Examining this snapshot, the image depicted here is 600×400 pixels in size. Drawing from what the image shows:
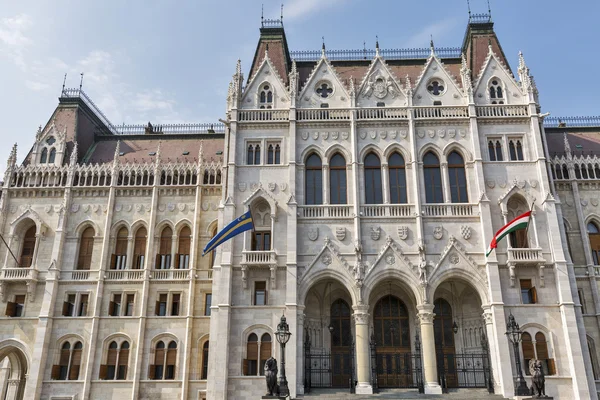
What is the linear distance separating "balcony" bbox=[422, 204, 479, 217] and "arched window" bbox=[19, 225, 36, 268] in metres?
26.3

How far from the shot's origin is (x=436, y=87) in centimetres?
3619

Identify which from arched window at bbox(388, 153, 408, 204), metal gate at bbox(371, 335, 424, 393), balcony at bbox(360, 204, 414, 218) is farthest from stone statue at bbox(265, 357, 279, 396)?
arched window at bbox(388, 153, 408, 204)

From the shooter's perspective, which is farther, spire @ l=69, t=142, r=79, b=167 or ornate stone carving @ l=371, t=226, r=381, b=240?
spire @ l=69, t=142, r=79, b=167

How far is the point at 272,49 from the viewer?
40188 mm

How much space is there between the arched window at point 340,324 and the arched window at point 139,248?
13598 mm

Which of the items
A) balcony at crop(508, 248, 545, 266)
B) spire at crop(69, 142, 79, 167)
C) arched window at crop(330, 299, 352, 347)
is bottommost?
arched window at crop(330, 299, 352, 347)

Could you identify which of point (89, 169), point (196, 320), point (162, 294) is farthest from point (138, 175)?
point (196, 320)

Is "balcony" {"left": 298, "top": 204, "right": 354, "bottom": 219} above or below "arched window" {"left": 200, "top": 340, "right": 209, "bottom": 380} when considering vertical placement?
above

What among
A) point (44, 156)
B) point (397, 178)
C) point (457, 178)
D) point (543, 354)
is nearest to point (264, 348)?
point (397, 178)

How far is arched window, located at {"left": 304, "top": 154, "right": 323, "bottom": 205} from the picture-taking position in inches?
1320

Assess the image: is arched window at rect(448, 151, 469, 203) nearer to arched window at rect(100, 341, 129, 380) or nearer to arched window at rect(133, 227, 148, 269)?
arched window at rect(133, 227, 148, 269)

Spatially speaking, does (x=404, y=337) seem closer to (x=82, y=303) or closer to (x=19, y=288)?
(x=82, y=303)

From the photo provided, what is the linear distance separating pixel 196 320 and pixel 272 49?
66.4ft

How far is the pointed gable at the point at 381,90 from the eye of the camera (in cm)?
3553
